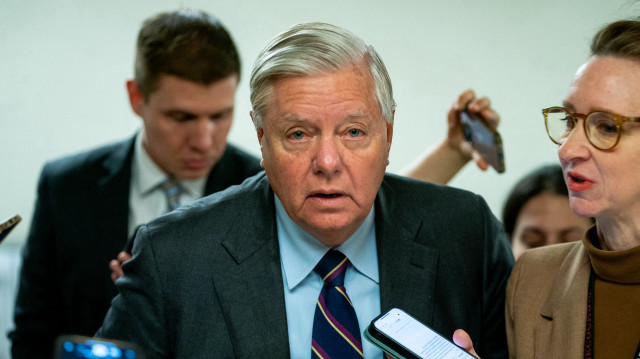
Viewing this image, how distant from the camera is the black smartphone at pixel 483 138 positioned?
2.10m

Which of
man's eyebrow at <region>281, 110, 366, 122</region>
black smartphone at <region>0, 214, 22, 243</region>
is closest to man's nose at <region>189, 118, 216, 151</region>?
man's eyebrow at <region>281, 110, 366, 122</region>

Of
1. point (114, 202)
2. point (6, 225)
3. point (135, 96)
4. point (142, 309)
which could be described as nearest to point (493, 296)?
point (142, 309)

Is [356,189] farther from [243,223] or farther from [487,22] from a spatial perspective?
[487,22]

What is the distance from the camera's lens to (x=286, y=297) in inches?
67.5

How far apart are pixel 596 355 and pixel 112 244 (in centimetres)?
160

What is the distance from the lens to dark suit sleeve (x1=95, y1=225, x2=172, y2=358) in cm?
164

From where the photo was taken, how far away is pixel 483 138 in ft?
7.28

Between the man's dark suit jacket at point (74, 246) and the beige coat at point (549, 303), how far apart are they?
3.89 ft

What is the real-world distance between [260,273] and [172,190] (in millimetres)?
990

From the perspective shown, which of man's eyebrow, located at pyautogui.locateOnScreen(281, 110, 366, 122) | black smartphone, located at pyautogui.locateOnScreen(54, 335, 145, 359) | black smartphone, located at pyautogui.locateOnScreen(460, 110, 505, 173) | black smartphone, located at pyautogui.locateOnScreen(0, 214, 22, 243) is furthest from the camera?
black smartphone, located at pyautogui.locateOnScreen(460, 110, 505, 173)

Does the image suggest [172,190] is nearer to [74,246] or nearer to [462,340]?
[74,246]

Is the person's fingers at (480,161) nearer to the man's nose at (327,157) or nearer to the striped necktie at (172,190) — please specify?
the man's nose at (327,157)

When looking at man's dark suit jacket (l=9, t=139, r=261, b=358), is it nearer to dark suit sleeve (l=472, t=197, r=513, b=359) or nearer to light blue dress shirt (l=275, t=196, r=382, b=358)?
light blue dress shirt (l=275, t=196, r=382, b=358)

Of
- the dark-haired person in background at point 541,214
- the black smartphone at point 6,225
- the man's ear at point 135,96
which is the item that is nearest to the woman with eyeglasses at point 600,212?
the dark-haired person in background at point 541,214
